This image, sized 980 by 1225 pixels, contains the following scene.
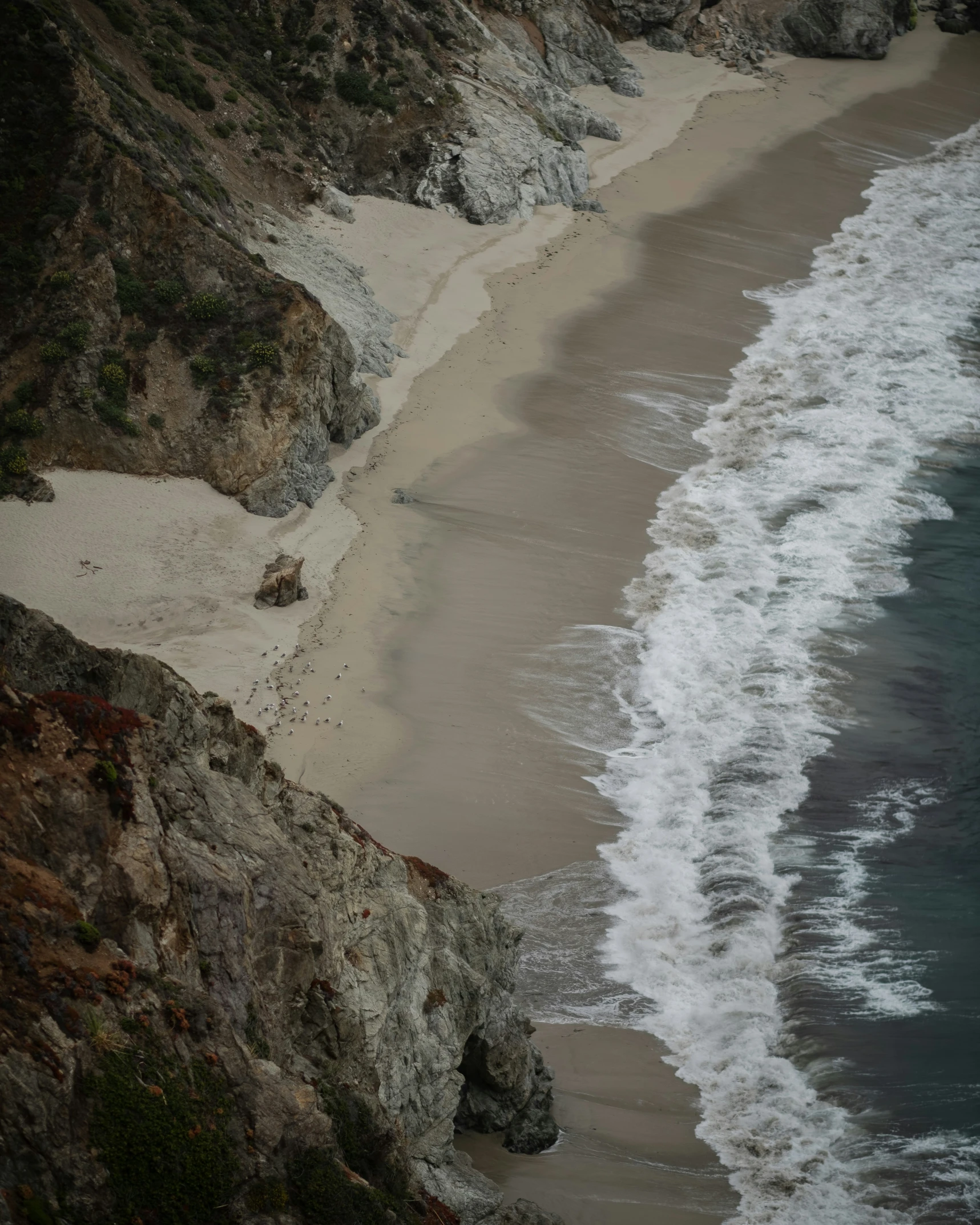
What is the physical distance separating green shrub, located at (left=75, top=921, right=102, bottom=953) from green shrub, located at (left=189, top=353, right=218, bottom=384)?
1903 centimetres

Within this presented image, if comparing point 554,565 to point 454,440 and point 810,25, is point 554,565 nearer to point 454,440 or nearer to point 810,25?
point 454,440

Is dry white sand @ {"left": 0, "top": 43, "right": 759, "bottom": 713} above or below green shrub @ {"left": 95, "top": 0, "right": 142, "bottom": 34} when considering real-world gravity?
below

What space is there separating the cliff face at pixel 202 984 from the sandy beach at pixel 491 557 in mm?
2588

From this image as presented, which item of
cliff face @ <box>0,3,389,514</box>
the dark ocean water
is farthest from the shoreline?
the dark ocean water

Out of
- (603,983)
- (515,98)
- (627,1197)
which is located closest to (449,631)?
(603,983)

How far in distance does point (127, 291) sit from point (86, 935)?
20427 millimetres

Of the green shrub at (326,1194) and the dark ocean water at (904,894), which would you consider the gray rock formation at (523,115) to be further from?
the green shrub at (326,1194)

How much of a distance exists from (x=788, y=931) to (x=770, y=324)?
78.3 ft

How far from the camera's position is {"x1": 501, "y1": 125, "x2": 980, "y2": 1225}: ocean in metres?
15.0

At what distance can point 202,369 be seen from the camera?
26.2 m

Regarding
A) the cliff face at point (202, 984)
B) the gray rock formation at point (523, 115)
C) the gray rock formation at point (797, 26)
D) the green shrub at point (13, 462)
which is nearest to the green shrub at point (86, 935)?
the cliff face at point (202, 984)

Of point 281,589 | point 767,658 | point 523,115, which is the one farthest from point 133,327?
point 523,115

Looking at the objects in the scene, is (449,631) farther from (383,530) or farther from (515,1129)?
(515,1129)

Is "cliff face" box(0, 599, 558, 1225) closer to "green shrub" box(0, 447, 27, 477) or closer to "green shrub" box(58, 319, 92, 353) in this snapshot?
"green shrub" box(0, 447, 27, 477)
